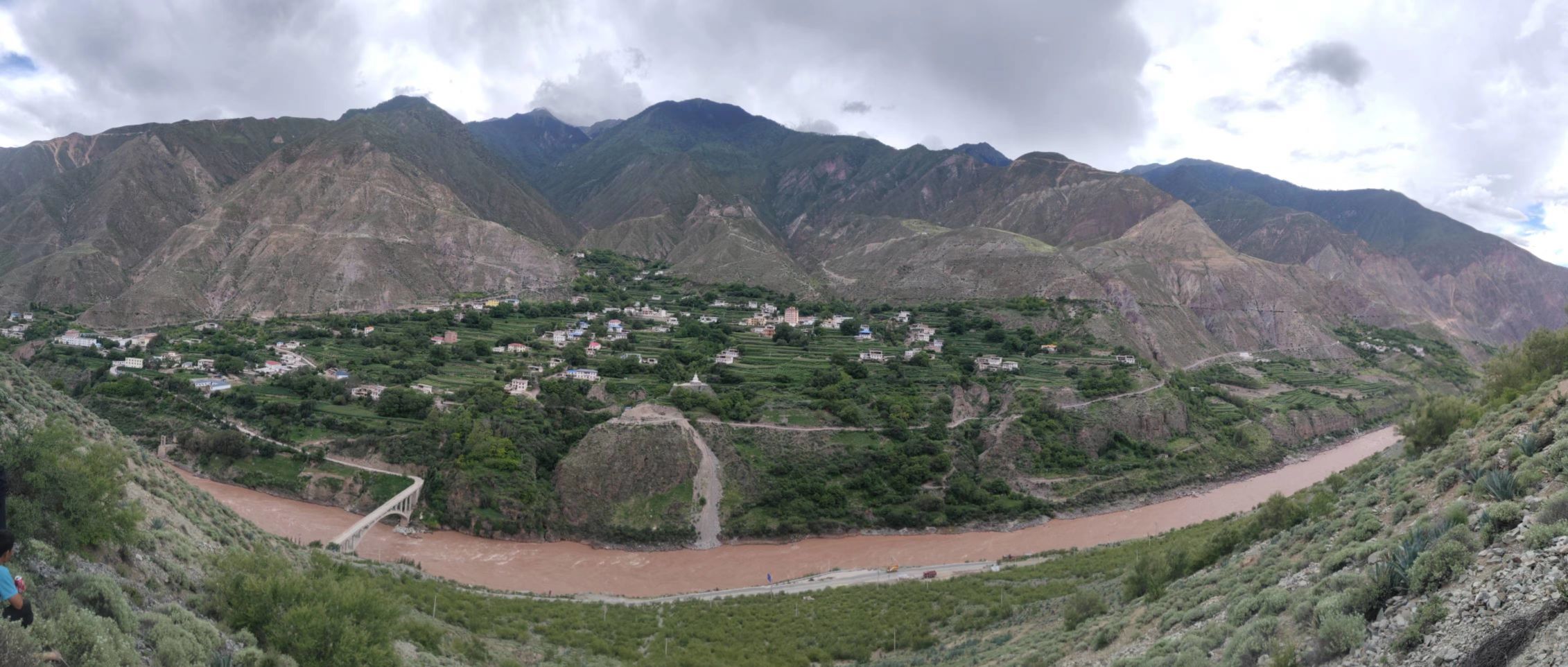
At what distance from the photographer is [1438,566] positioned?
23.3 ft

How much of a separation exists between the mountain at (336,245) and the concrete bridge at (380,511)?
55.9 meters

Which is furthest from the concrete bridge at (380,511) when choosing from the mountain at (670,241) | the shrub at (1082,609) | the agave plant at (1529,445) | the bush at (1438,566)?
the mountain at (670,241)

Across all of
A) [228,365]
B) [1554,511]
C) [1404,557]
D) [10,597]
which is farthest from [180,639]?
[228,365]

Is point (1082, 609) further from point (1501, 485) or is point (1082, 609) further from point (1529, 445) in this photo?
point (1501, 485)

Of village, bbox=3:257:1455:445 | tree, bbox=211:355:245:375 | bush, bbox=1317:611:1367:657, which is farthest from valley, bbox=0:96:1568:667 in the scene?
village, bbox=3:257:1455:445

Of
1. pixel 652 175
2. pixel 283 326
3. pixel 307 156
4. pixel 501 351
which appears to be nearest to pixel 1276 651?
pixel 501 351

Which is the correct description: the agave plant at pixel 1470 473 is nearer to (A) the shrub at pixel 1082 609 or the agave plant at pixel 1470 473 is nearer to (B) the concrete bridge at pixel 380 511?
(A) the shrub at pixel 1082 609

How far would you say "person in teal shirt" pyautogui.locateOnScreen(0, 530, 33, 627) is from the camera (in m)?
6.49

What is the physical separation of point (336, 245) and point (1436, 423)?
112 m

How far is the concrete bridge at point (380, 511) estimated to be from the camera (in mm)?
36031

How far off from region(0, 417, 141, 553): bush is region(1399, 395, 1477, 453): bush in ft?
102

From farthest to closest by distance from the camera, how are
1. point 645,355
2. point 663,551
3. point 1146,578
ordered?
point 645,355 < point 663,551 < point 1146,578

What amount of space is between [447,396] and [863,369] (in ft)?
103

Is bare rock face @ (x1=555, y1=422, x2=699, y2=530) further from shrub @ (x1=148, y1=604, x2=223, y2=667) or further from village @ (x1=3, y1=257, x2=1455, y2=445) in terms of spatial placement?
shrub @ (x1=148, y1=604, x2=223, y2=667)
